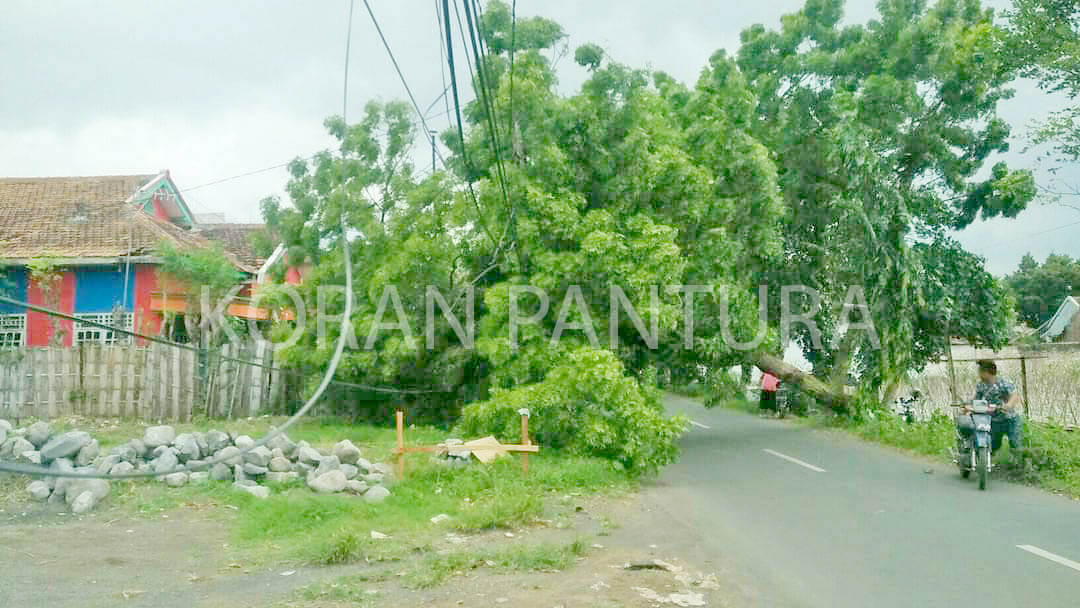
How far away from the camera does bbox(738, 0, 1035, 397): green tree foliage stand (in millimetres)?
19438

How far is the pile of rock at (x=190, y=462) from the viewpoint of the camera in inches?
445

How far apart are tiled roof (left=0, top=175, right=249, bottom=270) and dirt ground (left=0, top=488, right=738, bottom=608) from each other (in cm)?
1605

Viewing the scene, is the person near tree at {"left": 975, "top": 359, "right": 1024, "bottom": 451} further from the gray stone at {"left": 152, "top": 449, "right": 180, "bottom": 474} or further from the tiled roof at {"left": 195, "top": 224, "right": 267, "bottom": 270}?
the tiled roof at {"left": 195, "top": 224, "right": 267, "bottom": 270}

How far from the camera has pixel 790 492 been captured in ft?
40.6

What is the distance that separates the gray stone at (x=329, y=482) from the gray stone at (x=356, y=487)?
52 millimetres

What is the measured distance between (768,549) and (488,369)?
9.31m

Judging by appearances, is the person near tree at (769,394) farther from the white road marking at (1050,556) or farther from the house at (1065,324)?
the house at (1065,324)

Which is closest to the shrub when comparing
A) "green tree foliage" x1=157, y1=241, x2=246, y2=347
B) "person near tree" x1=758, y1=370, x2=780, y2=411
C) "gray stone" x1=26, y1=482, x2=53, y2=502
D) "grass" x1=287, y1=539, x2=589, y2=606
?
"grass" x1=287, y1=539, x2=589, y2=606

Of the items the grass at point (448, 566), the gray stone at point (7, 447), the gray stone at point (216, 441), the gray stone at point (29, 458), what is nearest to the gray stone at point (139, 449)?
the gray stone at point (216, 441)

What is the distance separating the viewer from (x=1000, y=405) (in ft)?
41.2

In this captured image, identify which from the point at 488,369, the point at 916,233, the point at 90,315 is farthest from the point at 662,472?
the point at 90,315

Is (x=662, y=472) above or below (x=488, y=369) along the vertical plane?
below

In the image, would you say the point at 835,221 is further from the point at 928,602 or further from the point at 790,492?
the point at 928,602

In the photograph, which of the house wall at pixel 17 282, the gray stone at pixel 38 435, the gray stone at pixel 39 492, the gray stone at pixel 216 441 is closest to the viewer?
the gray stone at pixel 39 492
